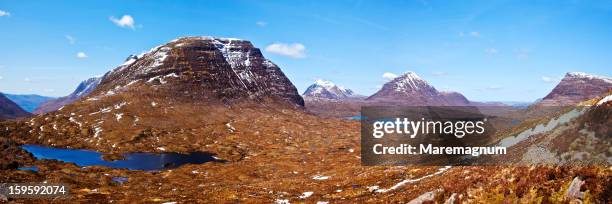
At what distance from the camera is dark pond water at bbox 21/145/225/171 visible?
152m

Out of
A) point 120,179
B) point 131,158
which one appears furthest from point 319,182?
point 131,158

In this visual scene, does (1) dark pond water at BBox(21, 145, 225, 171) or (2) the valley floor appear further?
(1) dark pond water at BBox(21, 145, 225, 171)

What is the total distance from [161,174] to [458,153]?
107 m

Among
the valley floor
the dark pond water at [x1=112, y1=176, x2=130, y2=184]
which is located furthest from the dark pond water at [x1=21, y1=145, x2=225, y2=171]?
the dark pond water at [x1=112, y1=176, x2=130, y2=184]

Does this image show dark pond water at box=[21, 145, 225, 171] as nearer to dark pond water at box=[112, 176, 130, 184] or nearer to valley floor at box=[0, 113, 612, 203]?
valley floor at box=[0, 113, 612, 203]

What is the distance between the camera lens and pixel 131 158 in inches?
6663


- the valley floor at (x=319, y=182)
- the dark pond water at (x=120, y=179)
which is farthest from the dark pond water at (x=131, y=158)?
the dark pond water at (x=120, y=179)

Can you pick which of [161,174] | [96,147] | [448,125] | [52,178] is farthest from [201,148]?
[448,125]

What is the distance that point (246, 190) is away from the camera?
7069 centimetres

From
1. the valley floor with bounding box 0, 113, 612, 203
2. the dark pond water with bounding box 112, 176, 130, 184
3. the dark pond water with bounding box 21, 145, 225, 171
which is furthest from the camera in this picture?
the dark pond water with bounding box 21, 145, 225, 171

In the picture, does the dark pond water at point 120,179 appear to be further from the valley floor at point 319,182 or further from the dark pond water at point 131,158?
the dark pond water at point 131,158

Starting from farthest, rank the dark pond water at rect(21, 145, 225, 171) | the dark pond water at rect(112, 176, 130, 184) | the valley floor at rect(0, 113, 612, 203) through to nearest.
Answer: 1. the dark pond water at rect(21, 145, 225, 171)
2. the dark pond water at rect(112, 176, 130, 184)
3. the valley floor at rect(0, 113, 612, 203)

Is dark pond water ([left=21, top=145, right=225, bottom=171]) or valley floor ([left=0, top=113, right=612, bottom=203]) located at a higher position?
valley floor ([left=0, top=113, right=612, bottom=203])

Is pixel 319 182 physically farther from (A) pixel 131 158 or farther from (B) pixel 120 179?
(A) pixel 131 158
